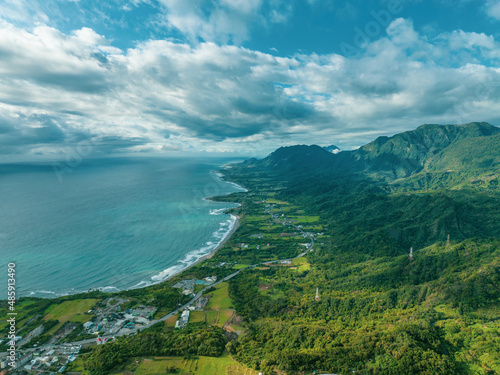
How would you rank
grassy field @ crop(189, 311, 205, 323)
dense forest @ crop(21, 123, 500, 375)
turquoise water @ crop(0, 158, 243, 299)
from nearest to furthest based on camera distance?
A: dense forest @ crop(21, 123, 500, 375), grassy field @ crop(189, 311, 205, 323), turquoise water @ crop(0, 158, 243, 299)

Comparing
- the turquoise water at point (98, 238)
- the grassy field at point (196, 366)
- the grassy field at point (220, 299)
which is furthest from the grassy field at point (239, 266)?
the grassy field at point (196, 366)

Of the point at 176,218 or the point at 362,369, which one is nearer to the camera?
the point at 362,369

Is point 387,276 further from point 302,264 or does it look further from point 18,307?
point 18,307

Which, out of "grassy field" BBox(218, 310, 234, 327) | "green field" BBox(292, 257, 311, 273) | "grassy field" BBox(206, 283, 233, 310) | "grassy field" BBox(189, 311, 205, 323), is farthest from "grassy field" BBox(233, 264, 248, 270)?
"grassy field" BBox(189, 311, 205, 323)

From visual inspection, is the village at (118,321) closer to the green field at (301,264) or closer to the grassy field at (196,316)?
the grassy field at (196,316)

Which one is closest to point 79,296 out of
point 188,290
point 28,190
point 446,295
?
point 188,290

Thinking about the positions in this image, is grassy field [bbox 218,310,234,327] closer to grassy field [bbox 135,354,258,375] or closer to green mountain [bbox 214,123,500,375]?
green mountain [bbox 214,123,500,375]

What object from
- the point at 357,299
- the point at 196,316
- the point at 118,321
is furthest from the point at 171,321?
the point at 357,299
